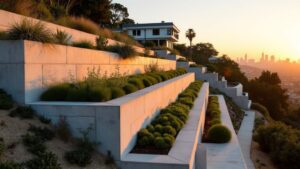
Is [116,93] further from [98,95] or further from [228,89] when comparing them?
[228,89]

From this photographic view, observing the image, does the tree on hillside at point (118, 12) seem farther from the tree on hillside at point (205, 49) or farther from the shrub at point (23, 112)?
the shrub at point (23, 112)

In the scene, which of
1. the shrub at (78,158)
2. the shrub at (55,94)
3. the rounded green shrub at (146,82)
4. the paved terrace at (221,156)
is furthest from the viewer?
the rounded green shrub at (146,82)

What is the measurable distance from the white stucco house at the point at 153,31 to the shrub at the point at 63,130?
51.8 metres

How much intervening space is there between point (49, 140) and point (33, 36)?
2.37m

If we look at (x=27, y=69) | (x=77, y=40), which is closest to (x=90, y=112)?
(x=27, y=69)

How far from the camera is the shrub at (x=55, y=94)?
258 inches

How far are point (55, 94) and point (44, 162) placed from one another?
2.26 m

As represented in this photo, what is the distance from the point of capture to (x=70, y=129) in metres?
5.80

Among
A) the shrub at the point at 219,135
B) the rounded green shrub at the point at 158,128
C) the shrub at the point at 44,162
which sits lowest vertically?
the shrub at the point at 219,135

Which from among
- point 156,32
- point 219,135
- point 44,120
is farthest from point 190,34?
point 44,120

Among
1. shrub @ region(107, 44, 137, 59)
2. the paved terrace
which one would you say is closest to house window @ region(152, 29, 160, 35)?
shrub @ region(107, 44, 137, 59)

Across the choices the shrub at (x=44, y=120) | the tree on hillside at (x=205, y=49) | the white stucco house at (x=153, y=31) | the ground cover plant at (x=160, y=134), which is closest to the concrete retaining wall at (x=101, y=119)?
the shrub at (x=44, y=120)

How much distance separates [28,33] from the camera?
21.0 feet

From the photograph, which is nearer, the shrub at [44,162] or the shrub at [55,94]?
the shrub at [44,162]
